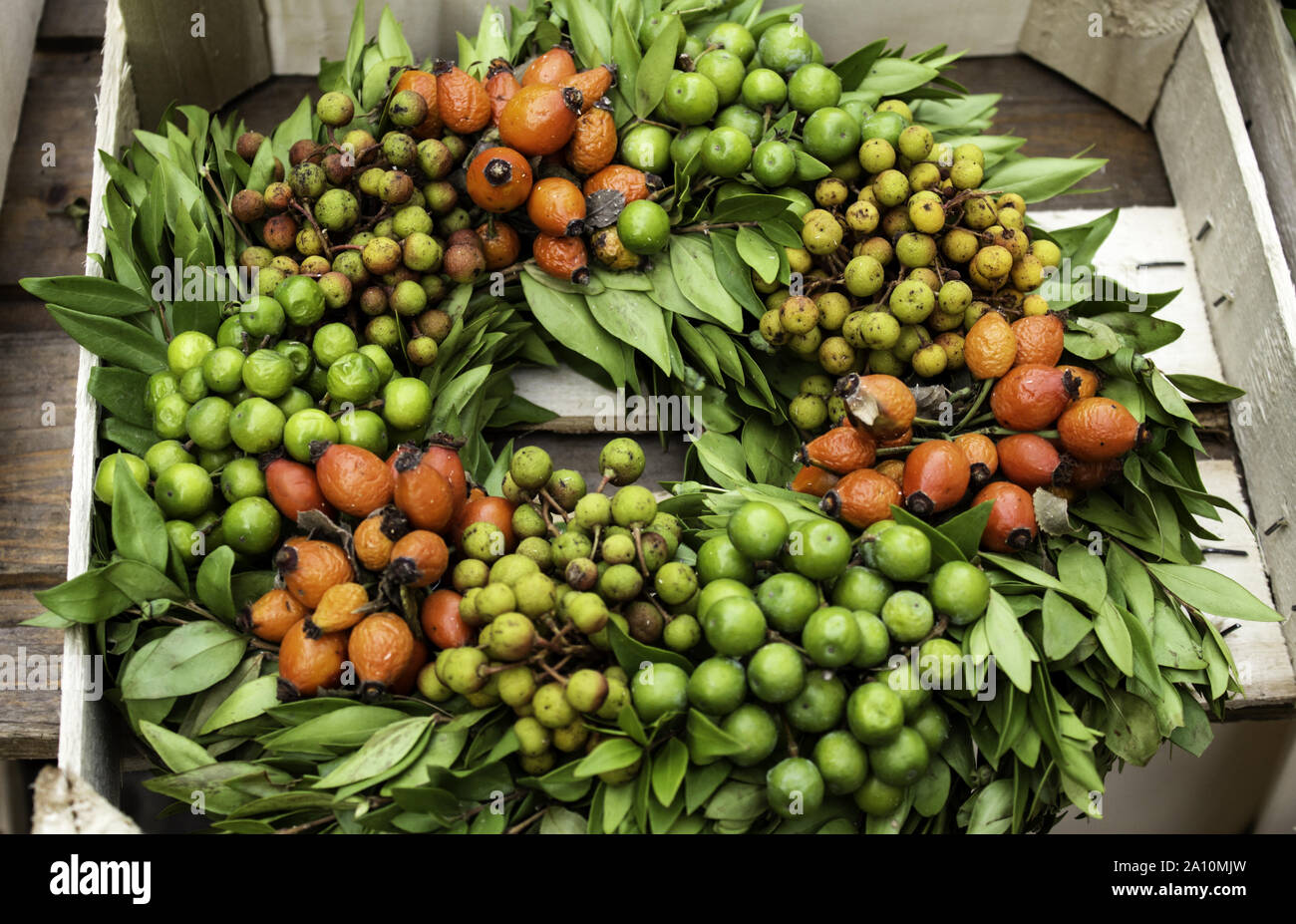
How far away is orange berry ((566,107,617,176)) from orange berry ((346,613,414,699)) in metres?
0.85

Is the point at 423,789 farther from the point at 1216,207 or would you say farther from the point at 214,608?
the point at 1216,207

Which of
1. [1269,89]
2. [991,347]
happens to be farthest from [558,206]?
[1269,89]

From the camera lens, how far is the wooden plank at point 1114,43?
217 centimetres

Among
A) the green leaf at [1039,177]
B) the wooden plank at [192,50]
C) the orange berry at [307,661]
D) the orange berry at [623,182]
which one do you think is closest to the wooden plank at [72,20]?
the wooden plank at [192,50]

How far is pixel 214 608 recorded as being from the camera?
1561mm

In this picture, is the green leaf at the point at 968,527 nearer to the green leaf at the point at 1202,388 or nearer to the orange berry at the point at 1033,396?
the orange berry at the point at 1033,396

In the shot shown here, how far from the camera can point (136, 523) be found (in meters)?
1.53

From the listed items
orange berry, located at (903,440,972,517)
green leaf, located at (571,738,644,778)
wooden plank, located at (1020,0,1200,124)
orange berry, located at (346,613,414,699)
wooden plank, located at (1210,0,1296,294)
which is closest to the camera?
green leaf, located at (571,738,644,778)

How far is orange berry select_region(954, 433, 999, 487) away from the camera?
5.25 feet

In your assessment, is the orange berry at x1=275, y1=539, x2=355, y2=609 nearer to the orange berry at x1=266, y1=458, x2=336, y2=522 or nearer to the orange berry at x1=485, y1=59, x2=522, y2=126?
the orange berry at x1=266, y1=458, x2=336, y2=522

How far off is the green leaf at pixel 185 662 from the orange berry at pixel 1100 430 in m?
1.29

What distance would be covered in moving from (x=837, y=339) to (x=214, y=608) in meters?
1.07

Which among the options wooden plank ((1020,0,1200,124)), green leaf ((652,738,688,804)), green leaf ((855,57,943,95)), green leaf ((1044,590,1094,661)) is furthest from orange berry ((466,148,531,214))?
wooden plank ((1020,0,1200,124))

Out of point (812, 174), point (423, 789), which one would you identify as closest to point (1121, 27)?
point (812, 174)
